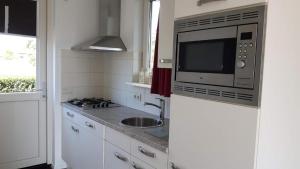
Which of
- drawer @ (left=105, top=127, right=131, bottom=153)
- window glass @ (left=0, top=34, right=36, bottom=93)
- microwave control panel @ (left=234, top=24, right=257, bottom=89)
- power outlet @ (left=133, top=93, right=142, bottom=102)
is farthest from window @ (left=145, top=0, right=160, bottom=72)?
microwave control panel @ (left=234, top=24, right=257, bottom=89)

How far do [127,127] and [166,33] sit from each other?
0.81 m

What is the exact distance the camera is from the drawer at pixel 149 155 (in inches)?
62.4

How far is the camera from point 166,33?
170 cm

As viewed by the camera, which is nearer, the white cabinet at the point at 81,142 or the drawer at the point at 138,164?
the drawer at the point at 138,164

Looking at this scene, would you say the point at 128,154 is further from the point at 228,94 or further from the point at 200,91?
the point at 228,94

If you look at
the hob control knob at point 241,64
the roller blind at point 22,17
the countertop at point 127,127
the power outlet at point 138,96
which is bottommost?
the countertop at point 127,127

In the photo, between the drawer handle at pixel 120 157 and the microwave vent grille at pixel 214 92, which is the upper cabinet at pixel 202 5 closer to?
the microwave vent grille at pixel 214 92

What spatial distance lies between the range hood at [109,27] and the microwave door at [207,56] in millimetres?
1515

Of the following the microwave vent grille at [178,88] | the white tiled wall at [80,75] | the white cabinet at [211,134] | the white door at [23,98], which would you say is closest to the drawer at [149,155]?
the white cabinet at [211,134]

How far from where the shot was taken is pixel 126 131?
193cm

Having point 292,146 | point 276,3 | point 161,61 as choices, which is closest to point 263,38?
point 276,3

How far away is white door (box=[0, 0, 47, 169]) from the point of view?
2.94 metres

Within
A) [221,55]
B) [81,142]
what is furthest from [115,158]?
[221,55]

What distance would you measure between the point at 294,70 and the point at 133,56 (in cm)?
191
